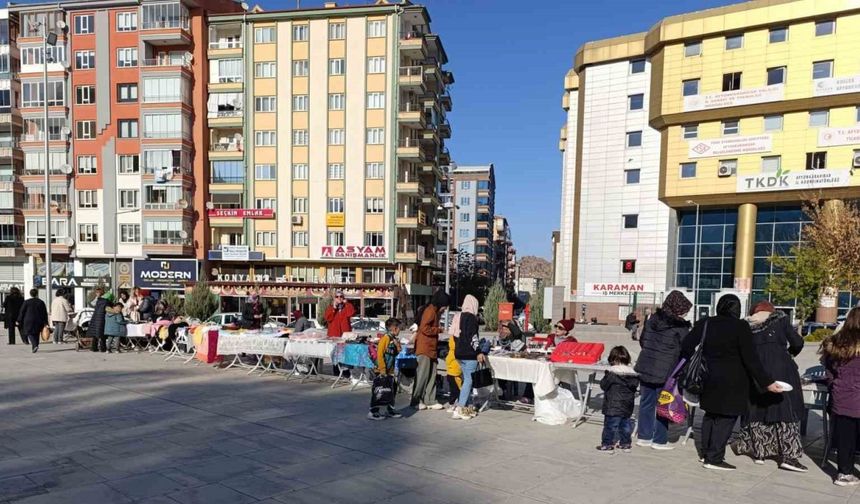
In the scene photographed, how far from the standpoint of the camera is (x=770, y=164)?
32156 millimetres

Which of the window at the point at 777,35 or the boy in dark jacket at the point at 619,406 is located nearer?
the boy in dark jacket at the point at 619,406

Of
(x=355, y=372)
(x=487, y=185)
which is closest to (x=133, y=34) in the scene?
(x=355, y=372)

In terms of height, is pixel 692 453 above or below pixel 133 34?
below

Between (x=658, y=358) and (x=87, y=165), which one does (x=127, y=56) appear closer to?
(x=87, y=165)

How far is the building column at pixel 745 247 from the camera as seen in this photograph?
32750mm

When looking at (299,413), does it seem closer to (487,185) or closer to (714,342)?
(714,342)

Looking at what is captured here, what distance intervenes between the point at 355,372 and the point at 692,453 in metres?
6.26

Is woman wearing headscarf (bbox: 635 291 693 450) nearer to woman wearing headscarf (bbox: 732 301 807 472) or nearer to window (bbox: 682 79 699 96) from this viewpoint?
woman wearing headscarf (bbox: 732 301 807 472)

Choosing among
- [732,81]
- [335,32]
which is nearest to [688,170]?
[732,81]

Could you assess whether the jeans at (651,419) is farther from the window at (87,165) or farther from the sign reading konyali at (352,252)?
the window at (87,165)

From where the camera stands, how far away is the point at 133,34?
4053 cm

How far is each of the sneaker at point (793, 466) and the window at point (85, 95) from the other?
168 ft

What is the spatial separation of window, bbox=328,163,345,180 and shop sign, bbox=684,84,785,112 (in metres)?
26.5

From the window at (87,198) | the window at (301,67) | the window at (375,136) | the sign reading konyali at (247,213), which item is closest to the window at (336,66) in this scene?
the window at (301,67)
